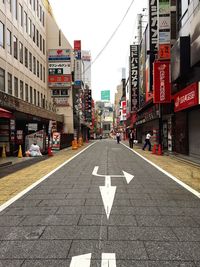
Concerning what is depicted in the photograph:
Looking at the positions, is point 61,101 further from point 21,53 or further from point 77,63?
point 21,53

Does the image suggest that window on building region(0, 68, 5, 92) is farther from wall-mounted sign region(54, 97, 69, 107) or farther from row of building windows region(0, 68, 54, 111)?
wall-mounted sign region(54, 97, 69, 107)

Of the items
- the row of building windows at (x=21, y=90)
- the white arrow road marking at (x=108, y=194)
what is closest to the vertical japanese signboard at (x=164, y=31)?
the row of building windows at (x=21, y=90)

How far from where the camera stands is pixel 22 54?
1339 inches

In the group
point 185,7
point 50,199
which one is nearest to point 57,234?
point 50,199

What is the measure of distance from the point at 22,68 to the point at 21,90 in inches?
87.6

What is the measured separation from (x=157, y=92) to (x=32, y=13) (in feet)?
72.0

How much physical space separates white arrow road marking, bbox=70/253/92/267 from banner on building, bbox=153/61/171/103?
68.0 feet

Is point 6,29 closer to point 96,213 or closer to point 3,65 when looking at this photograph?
point 3,65

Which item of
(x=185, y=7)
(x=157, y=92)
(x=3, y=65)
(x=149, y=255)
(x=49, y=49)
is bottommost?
(x=149, y=255)

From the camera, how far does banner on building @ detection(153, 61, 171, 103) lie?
955 inches

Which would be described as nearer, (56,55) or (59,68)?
(56,55)

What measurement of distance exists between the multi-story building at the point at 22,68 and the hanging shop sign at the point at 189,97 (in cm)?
977

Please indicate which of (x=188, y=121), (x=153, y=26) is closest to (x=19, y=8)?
(x=153, y=26)

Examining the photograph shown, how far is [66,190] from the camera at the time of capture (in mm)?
9641
